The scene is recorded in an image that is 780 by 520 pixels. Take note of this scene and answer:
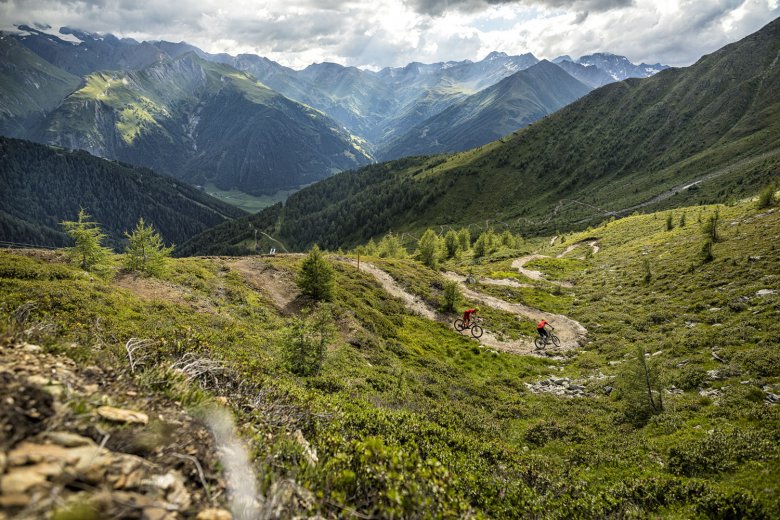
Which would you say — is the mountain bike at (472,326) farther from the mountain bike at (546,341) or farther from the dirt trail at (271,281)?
the dirt trail at (271,281)

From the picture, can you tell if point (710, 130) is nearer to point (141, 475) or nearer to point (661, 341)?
point (661, 341)

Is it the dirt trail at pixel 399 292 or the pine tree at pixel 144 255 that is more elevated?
the pine tree at pixel 144 255

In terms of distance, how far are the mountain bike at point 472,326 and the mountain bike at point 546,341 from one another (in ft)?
18.1

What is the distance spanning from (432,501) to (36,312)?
16081 mm

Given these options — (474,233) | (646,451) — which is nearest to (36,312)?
(646,451)

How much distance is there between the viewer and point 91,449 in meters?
4.78

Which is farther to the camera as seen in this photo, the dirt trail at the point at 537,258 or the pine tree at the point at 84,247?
the dirt trail at the point at 537,258

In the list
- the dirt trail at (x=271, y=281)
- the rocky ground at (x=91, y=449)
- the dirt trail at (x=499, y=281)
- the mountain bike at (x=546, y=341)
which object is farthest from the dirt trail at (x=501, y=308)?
the rocky ground at (x=91, y=449)

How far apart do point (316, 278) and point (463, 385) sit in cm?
1633

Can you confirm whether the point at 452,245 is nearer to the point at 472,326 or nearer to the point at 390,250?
the point at 390,250

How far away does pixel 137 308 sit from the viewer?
1891 centimetres

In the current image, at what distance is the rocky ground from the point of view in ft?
12.8

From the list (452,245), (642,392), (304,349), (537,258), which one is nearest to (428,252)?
(537,258)

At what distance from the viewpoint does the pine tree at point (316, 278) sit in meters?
33.6
